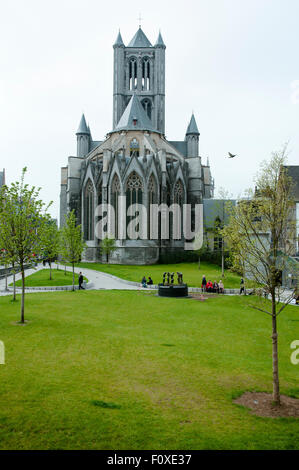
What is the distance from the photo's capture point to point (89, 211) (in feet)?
177

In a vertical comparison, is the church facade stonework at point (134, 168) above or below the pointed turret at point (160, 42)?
below

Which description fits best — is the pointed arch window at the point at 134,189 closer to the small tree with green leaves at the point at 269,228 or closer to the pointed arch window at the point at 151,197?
the pointed arch window at the point at 151,197

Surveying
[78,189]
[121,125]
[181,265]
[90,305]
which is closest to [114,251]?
[181,265]

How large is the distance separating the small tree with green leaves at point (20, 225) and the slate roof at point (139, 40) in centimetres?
7111

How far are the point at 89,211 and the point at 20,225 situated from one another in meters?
39.0

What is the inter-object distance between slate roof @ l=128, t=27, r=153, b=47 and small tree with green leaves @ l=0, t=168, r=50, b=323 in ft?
233

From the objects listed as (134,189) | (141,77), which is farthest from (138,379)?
(141,77)

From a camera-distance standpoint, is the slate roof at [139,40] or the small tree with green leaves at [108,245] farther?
the slate roof at [139,40]

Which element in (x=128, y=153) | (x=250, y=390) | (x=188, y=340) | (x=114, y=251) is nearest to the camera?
(x=250, y=390)

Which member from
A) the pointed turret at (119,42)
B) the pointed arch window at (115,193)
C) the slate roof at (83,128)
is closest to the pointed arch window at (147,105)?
the pointed turret at (119,42)

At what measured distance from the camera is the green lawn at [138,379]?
21.4 feet

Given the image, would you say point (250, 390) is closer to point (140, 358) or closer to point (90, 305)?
point (140, 358)

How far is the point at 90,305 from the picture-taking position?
2003cm
